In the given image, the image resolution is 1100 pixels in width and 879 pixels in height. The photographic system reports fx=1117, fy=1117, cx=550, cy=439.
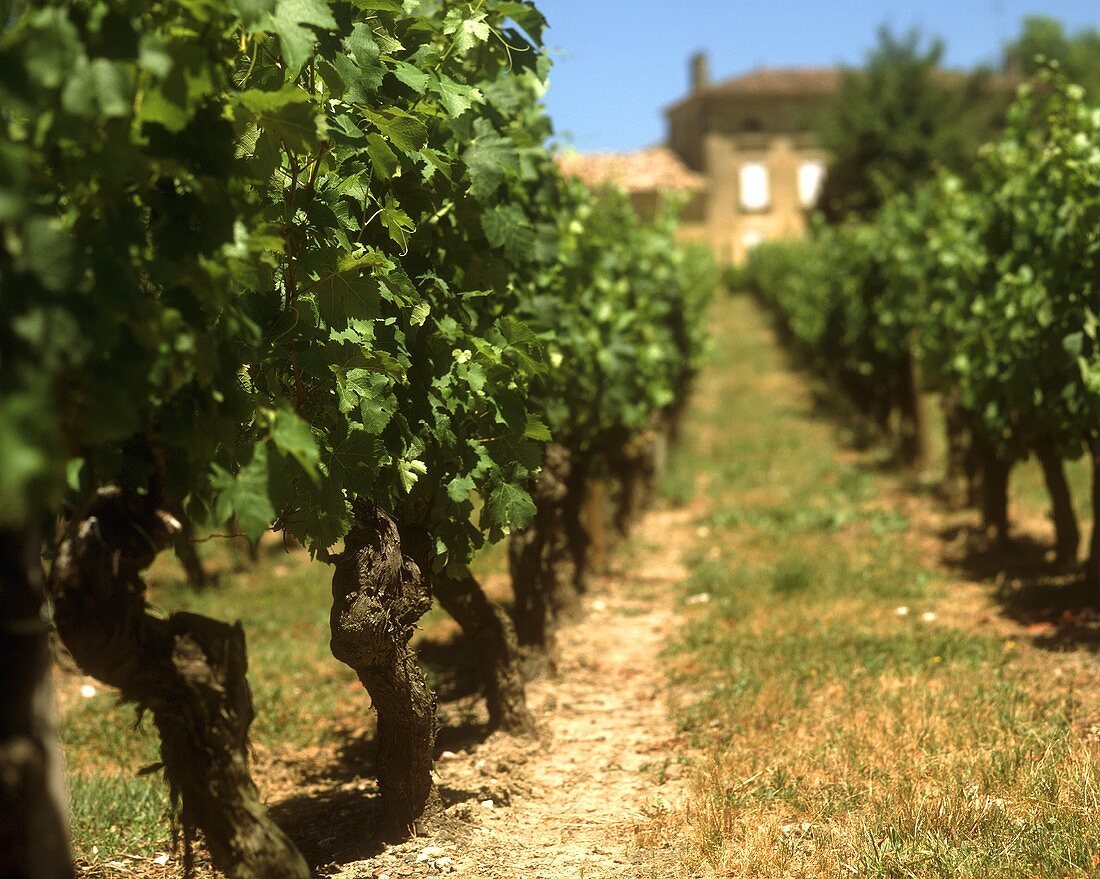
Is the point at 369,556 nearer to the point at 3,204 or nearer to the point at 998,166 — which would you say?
the point at 3,204

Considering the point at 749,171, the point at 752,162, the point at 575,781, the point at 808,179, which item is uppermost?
the point at 752,162

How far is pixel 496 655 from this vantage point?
18.2ft

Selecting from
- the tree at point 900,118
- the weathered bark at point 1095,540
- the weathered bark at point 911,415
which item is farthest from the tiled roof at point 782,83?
the weathered bark at point 1095,540

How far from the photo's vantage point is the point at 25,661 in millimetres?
2281

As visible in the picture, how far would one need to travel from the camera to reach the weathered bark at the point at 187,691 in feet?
10.8

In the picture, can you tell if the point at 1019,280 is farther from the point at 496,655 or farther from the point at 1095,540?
the point at 496,655

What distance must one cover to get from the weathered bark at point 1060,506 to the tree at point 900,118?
3377 centimetres

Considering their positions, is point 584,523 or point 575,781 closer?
point 575,781

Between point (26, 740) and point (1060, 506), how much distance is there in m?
7.28

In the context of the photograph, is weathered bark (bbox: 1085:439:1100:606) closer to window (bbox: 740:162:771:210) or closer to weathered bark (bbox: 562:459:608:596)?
weathered bark (bbox: 562:459:608:596)

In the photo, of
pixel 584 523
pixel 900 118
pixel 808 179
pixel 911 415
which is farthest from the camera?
pixel 808 179

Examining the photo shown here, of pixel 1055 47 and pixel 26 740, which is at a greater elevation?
pixel 1055 47

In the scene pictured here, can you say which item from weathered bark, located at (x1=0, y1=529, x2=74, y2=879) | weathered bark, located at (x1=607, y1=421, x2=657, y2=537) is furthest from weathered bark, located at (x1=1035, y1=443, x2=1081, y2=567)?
weathered bark, located at (x1=0, y1=529, x2=74, y2=879)

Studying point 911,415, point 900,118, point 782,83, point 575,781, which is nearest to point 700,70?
point 782,83
